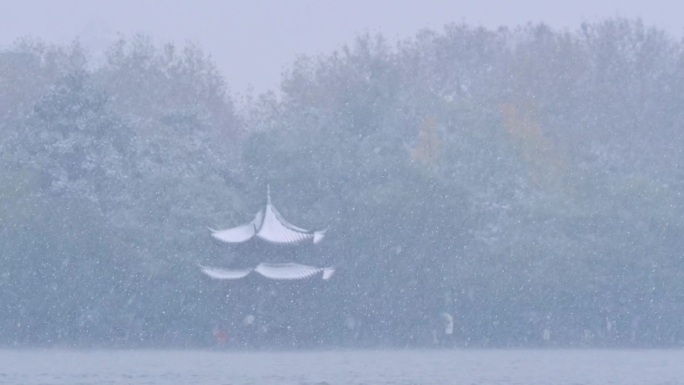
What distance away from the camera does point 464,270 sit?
2881 cm

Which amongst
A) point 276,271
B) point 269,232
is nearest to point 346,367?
point 276,271

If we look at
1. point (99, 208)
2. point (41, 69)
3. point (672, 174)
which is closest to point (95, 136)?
point (99, 208)

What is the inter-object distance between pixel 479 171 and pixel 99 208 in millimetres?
9654

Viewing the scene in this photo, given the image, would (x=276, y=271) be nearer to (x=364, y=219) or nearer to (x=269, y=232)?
(x=269, y=232)

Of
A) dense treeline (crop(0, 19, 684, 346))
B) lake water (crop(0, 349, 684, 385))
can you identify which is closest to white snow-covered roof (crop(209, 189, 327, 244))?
dense treeline (crop(0, 19, 684, 346))

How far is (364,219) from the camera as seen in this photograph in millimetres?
28859

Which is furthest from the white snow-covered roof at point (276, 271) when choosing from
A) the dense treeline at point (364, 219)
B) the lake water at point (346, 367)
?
the lake water at point (346, 367)

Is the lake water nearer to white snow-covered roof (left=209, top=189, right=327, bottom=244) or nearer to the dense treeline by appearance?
the dense treeline

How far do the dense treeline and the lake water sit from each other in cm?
191

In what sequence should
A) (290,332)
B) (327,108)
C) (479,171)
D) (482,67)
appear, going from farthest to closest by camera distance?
(482,67) < (327,108) < (479,171) < (290,332)

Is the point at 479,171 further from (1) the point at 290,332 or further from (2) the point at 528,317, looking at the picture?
(1) the point at 290,332

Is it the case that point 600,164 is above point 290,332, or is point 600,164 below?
above

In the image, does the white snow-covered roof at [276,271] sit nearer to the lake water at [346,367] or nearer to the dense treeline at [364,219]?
the dense treeline at [364,219]

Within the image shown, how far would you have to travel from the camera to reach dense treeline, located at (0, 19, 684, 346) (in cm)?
2794
